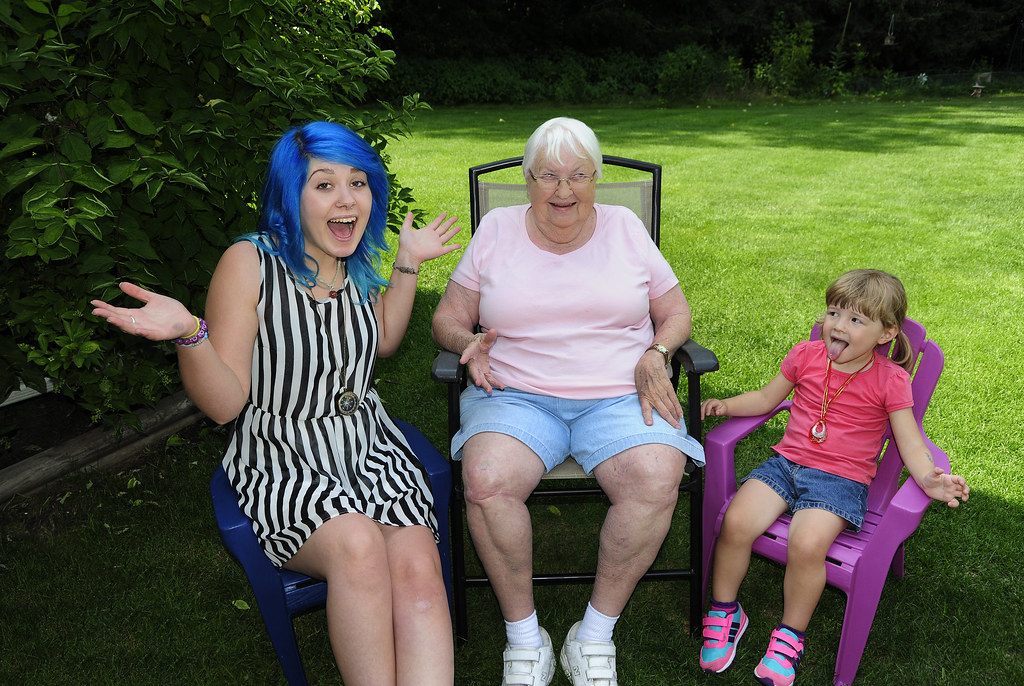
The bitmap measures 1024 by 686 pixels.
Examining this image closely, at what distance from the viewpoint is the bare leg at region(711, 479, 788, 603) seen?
7.25 feet

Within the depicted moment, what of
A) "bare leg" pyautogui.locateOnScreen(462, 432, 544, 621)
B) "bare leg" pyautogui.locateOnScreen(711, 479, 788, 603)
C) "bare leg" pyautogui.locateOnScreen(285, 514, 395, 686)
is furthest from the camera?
"bare leg" pyautogui.locateOnScreen(711, 479, 788, 603)

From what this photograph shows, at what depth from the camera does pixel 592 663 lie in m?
2.12

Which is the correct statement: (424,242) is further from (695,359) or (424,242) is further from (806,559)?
(806,559)

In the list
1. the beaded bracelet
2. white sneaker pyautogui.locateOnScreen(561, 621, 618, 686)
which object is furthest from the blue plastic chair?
white sneaker pyautogui.locateOnScreen(561, 621, 618, 686)

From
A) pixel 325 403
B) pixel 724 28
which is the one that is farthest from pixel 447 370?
pixel 724 28

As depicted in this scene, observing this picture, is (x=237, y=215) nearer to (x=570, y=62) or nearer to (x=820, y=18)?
(x=570, y=62)

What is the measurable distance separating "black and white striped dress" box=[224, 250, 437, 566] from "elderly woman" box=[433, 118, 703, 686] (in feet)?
0.77

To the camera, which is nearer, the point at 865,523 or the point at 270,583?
the point at 270,583

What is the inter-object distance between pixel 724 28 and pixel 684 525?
74.3 feet

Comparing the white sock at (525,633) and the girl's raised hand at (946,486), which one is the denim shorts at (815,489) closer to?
the girl's raised hand at (946,486)

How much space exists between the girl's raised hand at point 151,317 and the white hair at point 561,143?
1051 millimetres

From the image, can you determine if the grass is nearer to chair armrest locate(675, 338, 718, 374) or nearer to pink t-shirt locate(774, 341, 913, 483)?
pink t-shirt locate(774, 341, 913, 483)

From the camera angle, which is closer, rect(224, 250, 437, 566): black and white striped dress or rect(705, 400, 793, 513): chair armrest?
rect(224, 250, 437, 566): black and white striped dress

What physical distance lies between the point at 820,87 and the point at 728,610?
18655 millimetres
